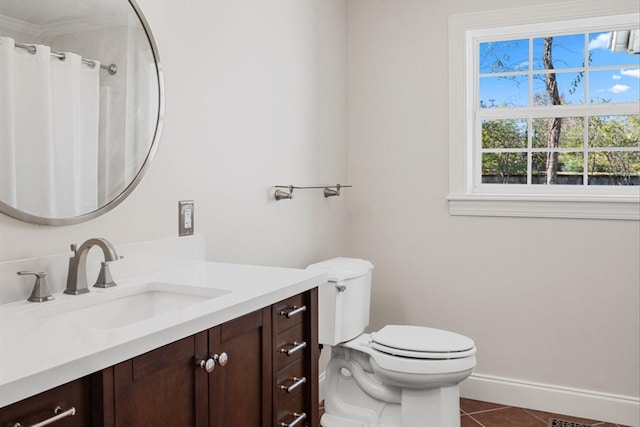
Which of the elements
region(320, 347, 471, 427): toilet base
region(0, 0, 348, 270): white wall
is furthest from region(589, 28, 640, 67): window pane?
region(320, 347, 471, 427): toilet base

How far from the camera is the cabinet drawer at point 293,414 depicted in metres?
1.72

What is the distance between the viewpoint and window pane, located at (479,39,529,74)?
3.19 meters

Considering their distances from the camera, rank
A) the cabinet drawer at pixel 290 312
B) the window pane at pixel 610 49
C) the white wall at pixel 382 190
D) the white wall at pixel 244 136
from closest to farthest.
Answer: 1. the cabinet drawer at pixel 290 312
2. the white wall at pixel 244 136
3. the white wall at pixel 382 190
4. the window pane at pixel 610 49

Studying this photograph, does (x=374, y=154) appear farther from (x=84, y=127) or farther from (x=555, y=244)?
(x=84, y=127)

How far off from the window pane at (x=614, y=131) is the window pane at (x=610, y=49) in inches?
11.1

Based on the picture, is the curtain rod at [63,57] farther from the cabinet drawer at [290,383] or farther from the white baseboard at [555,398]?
the white baseboard at [555,398]

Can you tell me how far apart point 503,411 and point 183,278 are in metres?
2.02

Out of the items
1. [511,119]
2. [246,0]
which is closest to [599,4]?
[511,119]

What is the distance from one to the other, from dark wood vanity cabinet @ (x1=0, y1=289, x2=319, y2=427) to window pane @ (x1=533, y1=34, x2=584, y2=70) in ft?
6.78

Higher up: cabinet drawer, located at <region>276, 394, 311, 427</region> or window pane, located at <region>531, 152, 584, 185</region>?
window pane, located at <region>531, 152, 584, 185</region>

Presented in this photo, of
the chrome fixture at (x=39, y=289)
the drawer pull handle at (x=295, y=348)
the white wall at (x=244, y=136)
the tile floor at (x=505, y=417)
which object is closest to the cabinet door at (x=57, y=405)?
the chrome fixture at (x=39, y=289)

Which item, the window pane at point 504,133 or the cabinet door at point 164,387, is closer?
the cabinet door at point 164,387

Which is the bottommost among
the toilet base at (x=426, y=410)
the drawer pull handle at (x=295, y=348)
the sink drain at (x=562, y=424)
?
the sink drain at (x=562, y=424)

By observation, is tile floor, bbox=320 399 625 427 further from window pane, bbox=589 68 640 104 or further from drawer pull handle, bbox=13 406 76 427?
drawer pull handle, bbox=13 406 76 427
